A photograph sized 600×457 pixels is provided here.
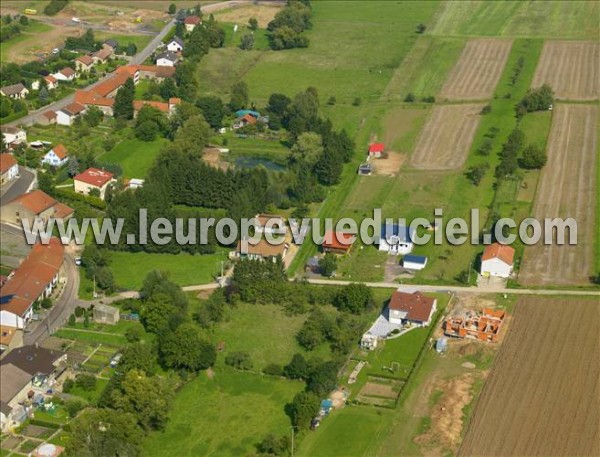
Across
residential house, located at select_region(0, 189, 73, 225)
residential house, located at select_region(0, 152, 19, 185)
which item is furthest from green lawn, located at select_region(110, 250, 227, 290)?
residential house, located at select_region(0, 152, 19, 185)

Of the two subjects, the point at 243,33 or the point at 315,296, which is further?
the point at 243,33

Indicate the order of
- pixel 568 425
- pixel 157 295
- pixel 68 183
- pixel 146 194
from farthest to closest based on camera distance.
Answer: pixel 68 183
pixel 146 194
pixel 157 295
pixel 568 425

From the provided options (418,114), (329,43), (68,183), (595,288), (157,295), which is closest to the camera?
(157,295)

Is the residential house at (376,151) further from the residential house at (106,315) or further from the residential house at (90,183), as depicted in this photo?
the residential house at (106,315)

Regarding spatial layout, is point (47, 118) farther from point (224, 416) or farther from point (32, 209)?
point (224, 416)

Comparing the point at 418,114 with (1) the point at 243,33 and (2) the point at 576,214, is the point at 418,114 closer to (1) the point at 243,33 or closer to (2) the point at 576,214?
(2) the point at 576,214

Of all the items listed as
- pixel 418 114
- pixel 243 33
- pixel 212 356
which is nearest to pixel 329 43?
pixel 243 33

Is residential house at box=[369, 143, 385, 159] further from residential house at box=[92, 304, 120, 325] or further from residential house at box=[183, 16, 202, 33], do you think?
residential house at box=[183, 16, 202, 33]

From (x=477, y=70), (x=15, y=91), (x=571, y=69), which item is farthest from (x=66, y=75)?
(x=571, y=69)
